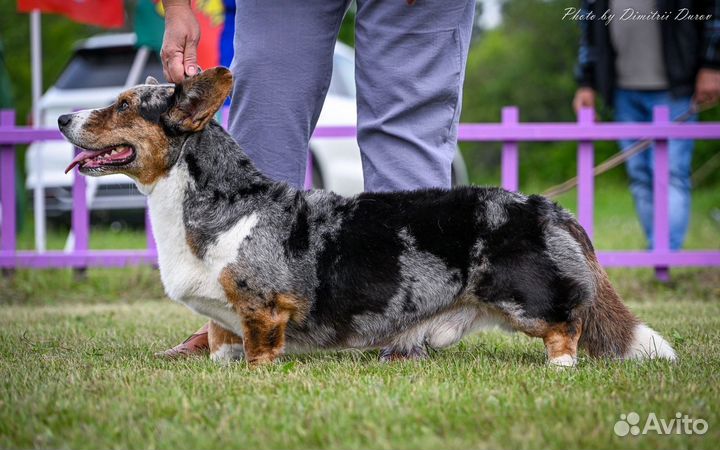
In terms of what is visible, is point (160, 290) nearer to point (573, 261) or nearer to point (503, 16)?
point (573, 261)

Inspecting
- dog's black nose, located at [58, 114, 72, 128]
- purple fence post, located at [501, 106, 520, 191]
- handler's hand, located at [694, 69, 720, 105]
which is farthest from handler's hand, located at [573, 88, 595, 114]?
dog's black nose, located at [58, 114, 72, 128]

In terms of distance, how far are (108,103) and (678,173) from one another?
5.86m

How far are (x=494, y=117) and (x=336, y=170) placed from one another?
1724 centimetres

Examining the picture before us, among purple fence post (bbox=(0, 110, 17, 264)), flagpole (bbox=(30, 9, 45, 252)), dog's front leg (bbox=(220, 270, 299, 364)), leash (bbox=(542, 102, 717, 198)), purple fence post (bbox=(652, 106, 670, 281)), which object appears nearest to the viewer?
dog's front leg (bbox=(220, 270, 299, 364))

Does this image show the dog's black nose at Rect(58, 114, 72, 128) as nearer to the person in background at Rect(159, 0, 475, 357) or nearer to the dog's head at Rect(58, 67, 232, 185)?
the dog's head at Rect(58, 67, 232, 185)

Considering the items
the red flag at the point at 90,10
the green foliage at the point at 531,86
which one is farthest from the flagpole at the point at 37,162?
the green foliage at the point at 531,86

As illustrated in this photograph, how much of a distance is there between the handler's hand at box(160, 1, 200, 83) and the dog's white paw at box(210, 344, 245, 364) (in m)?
1.09

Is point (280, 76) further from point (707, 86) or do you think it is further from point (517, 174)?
point (707, 86)

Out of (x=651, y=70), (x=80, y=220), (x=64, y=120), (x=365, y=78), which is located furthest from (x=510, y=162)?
(x=64, y=120)

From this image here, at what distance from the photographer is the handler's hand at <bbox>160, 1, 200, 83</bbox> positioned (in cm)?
338

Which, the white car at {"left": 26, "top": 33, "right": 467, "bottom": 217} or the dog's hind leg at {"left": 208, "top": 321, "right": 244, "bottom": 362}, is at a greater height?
the white car at {"left": 26, "top": 33, "right": 467, "bottom": 217}

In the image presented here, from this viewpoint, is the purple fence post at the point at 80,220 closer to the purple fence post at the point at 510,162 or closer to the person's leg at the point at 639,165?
the purple fence post at the point at 510,162

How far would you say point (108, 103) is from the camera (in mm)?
9273

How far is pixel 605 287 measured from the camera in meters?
3.37
